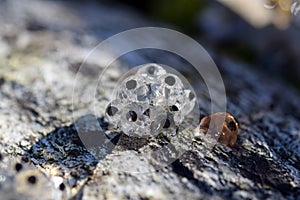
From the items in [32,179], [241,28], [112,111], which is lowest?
[32,179]

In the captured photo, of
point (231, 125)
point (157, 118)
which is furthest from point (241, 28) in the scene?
point (157, 118)

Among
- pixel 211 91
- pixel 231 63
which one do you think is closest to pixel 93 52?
pixel 211 91

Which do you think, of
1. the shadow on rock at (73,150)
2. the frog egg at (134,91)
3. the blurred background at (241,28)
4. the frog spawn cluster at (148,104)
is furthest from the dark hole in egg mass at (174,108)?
the blurred background at (241,28)

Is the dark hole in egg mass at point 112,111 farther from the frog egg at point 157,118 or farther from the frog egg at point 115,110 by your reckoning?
the frog egg at point 157,118

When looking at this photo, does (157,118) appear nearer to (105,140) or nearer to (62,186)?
(105,140)

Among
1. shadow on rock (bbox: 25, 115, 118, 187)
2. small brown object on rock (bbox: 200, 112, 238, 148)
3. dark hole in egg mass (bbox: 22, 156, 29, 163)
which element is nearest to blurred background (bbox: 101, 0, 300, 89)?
small brown object on rock (bbox: 200, 112, 238, 148)
